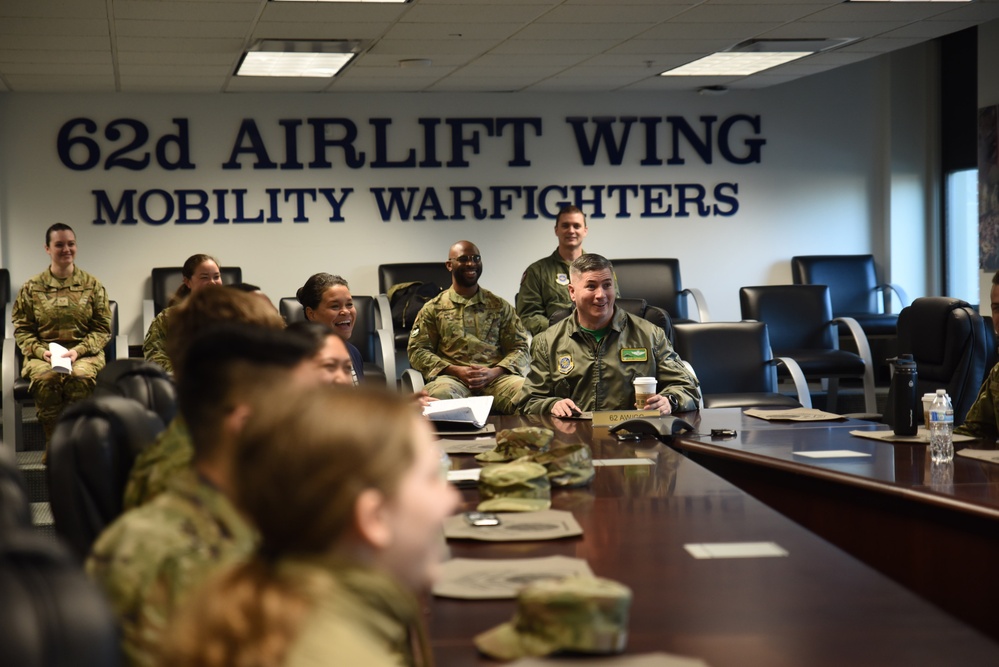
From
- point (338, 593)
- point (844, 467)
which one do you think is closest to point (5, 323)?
point (844, 467)

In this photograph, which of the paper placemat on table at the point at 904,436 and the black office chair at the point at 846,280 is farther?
the black office chair at the point at 846,280

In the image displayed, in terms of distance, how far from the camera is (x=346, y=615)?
1.01m

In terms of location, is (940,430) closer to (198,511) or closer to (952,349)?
(952,349)

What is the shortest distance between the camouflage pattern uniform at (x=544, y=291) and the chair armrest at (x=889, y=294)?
339 centimetres

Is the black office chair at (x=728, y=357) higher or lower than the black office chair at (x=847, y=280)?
lower

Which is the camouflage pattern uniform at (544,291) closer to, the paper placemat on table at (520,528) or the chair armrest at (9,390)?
the chair armrest at (9,390)

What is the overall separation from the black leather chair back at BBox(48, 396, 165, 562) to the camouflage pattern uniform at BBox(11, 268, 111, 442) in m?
5.12

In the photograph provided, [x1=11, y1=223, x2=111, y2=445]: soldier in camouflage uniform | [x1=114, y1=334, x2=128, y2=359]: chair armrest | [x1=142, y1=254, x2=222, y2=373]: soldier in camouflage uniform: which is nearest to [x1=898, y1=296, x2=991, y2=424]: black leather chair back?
[x1=142, y1=254, x2=222, y2=373]: soldier in camouflage uniform

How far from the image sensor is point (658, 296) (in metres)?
8.70

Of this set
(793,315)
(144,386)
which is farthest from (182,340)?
(793,315)

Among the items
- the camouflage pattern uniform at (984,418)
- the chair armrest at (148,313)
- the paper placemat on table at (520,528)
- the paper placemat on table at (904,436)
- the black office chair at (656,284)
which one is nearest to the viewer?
the paper placemat on table at (520,528)

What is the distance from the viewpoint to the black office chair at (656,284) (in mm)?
8680

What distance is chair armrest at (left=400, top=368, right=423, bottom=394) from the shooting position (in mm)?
6359

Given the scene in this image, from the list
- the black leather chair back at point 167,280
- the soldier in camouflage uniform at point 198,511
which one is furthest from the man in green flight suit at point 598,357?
the black leather chair back at point 167,280
